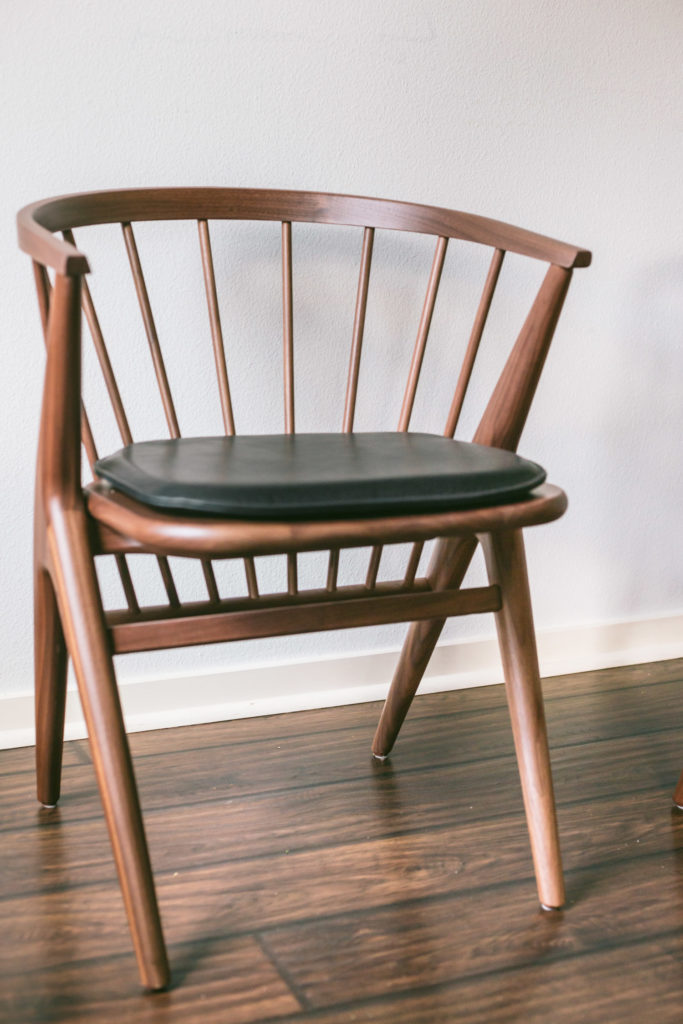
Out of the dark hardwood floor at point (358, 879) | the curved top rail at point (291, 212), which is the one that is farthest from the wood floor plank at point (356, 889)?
the curved top rail at point (291, 212)

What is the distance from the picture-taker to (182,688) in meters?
1.29

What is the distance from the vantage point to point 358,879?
0.94m

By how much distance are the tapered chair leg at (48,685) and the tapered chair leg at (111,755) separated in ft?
0.56

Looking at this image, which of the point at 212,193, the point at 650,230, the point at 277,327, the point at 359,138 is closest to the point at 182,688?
the point at 277,327

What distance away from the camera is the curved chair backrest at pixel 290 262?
0.94 m

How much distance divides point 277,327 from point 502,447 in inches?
15.6

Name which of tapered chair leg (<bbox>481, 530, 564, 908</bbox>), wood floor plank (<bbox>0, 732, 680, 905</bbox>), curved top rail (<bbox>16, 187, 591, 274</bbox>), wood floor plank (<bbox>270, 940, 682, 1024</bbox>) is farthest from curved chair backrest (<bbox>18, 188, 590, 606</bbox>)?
wood floor plank (<bbox>270, 940, 682, 1024</bbox>)

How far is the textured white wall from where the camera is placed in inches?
44.8

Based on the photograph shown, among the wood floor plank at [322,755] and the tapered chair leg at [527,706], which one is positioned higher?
the tapered chair leg at [527,706]

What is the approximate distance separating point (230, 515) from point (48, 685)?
39cm

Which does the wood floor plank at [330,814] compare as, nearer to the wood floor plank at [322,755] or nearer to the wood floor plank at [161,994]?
the wood floor plank at [322,755]

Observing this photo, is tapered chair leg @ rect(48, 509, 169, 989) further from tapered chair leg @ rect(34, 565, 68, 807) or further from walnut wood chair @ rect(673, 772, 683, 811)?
walnut wood chair @ rect(673, 772, 683, 811)

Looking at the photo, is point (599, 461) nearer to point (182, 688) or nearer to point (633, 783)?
point (633, 783)

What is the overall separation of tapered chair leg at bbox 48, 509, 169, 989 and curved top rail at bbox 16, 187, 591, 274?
0.34 metres
